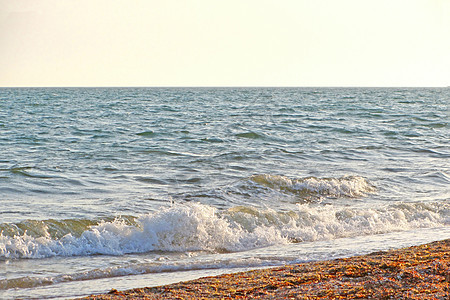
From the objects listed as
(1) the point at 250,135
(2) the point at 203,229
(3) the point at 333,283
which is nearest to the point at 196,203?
(2) the point at 203,229

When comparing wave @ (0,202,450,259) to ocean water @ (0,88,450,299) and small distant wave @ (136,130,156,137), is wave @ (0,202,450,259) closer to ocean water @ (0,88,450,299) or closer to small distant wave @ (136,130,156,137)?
ocean water @ (0,88,450,299)

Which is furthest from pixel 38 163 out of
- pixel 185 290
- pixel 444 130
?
pixel 444 130

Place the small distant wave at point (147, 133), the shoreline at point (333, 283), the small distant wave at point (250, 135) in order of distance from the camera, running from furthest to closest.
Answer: the small distant wave at point (147, 133), the small distant wave at point (250, 135), the shoreline at point (333, 283)

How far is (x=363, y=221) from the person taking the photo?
9039mm

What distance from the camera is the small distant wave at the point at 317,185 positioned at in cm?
1128

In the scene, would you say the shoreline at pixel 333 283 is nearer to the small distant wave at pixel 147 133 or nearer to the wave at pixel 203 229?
the wave at pixel 203 229

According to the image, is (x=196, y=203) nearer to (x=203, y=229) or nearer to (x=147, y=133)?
(x=203, y=229)

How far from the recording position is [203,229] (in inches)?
315

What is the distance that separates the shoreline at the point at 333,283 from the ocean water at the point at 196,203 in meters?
0.80

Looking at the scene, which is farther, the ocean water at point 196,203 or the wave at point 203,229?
the wave at point 203,229

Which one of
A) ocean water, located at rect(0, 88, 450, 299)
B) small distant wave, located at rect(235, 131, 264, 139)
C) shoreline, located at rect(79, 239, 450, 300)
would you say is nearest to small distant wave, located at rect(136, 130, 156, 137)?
ocean water, located at rect(0, 88, 450, 299)

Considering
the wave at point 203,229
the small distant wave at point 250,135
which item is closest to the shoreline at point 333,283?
the wave at point 203,229

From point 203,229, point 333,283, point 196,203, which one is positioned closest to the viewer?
point 333,283

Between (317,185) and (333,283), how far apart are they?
710 cm
